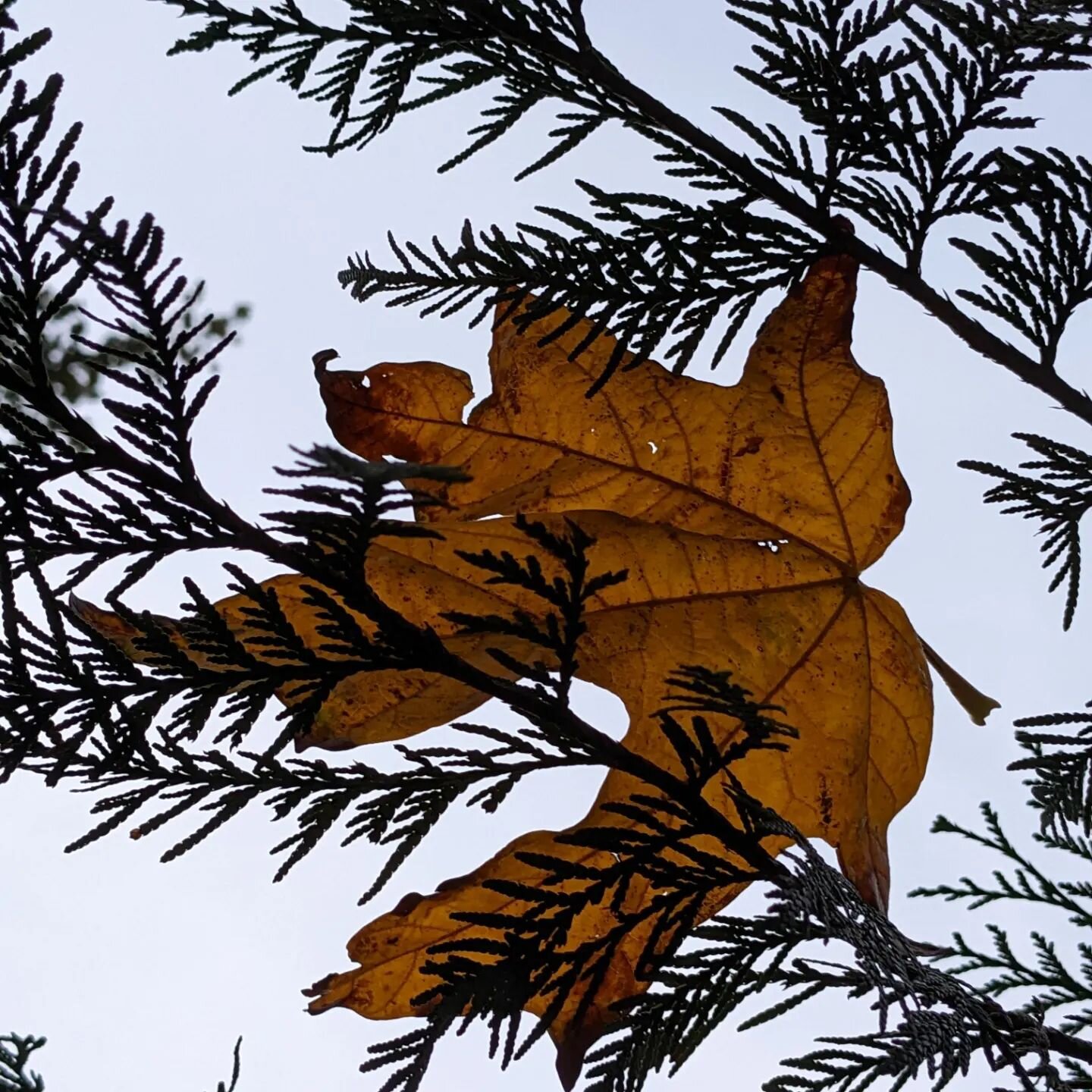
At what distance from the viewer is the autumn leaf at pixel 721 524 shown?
201cm

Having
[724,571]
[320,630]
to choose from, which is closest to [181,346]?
[320,630]

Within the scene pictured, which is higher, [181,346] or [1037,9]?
[1037,9]

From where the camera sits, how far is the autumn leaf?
2.01 m

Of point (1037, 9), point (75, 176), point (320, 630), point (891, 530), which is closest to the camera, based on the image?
point (75, 176)

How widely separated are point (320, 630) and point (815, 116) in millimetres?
1337

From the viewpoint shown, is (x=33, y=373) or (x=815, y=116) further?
(x=815, y=116)

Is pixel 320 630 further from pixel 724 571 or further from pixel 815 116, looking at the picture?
pixel 815 116

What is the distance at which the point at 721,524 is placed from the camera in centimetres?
212

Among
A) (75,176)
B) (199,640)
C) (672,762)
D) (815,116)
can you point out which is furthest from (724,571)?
(75,176)

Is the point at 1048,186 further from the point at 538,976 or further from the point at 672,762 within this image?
the point at 538,976

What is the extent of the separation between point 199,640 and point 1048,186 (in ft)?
5.44

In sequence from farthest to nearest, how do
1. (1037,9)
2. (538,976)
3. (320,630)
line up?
(1037,9) → (538,976) → (320,630)

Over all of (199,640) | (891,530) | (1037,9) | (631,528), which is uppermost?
(1037,9)

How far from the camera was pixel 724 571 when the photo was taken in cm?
211
